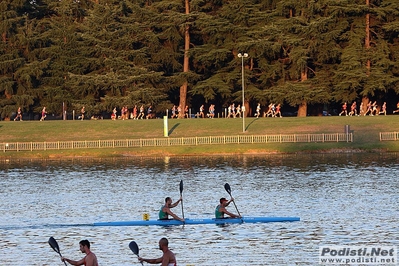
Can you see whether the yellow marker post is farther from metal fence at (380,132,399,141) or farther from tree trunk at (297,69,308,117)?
tree trunk at (297,69,308,117)

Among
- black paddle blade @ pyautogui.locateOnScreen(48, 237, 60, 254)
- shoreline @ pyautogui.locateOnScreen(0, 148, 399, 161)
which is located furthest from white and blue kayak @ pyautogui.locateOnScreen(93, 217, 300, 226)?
shoreline @ pyautogui.locateOnScreen(0, 148, 399, 161)

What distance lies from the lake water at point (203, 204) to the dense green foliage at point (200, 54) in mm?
31985

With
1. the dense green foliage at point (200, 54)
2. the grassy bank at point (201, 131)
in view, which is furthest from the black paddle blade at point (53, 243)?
the dense green foliage at point (200, 54)

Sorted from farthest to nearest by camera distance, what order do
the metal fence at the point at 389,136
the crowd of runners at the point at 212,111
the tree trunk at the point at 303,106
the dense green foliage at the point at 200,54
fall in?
1. the tree trunk at the point at 303,106
2. the dense green foliage at the point at 200,54
3. the crowd of runners at the point at 212,111
4. the metal fence at the point at 389,136

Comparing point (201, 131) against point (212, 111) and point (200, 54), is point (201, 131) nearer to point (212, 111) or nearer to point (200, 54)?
point (212, 111)

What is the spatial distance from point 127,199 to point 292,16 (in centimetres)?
6308

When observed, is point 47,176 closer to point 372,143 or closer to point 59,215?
point 59,215

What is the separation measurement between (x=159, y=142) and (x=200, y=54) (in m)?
29.6

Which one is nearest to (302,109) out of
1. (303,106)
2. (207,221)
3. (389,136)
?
(303,106)

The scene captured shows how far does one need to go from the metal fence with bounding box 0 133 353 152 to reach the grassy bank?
141 cm

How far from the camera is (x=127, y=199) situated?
1764 inches

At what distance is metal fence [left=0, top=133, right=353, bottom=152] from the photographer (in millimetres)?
73812

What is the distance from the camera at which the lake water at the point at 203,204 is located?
2994 centimetres

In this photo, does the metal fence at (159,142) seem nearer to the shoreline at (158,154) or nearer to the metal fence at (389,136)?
the shoreline at (158,154)
